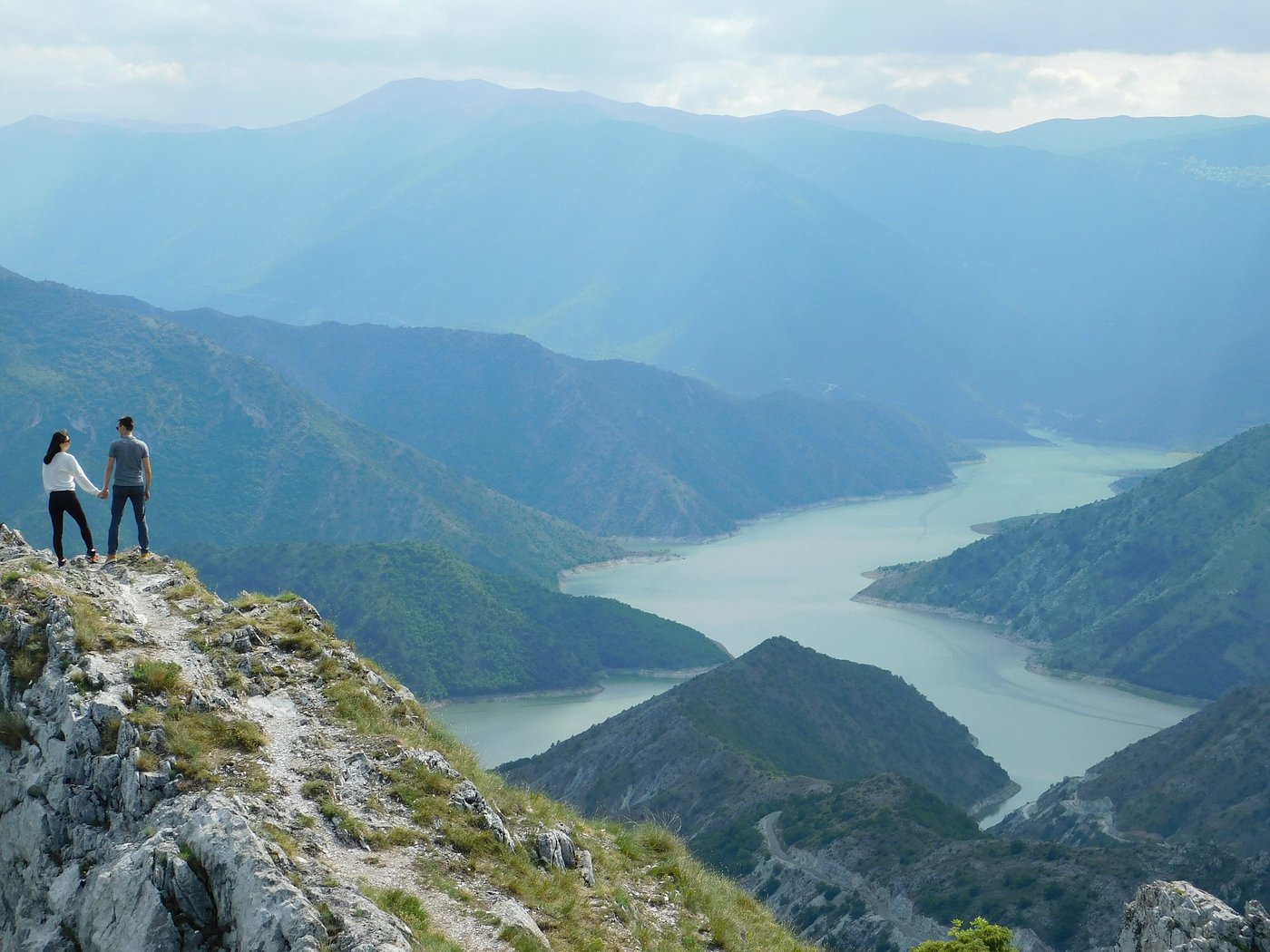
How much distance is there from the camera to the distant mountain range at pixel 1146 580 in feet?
319

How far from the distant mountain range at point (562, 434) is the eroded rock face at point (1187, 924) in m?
146

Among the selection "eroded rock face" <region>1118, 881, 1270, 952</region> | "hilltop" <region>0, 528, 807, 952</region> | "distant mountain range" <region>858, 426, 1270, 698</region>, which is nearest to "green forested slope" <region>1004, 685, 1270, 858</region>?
"distant mountain range" <region>858, 426, 1270, 698</region>

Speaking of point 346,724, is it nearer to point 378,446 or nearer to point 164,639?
point 164,639

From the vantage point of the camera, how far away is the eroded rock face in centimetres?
1234

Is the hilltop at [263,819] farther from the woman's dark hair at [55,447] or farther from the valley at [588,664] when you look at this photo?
the woman's dark hair at [55,447]

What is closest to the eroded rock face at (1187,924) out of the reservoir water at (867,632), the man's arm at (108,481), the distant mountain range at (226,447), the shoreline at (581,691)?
the man's arm at (108,481)

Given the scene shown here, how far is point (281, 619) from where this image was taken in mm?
16391

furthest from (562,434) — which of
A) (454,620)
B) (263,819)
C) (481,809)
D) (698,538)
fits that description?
(263,819)

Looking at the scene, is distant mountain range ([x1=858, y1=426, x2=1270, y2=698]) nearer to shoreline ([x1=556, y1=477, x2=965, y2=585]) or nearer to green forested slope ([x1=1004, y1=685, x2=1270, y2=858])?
shoreline ([x1=556, y1=477, x2=965, y2=585])

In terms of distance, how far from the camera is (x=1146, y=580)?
355 ft

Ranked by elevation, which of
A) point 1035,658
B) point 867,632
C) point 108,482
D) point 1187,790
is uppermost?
point 108,482

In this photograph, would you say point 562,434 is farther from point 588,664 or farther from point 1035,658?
point 1035,658

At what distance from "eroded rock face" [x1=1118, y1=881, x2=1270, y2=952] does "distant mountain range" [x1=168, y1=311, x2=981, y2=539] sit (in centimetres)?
14569

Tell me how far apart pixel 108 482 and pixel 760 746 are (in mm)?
49229
